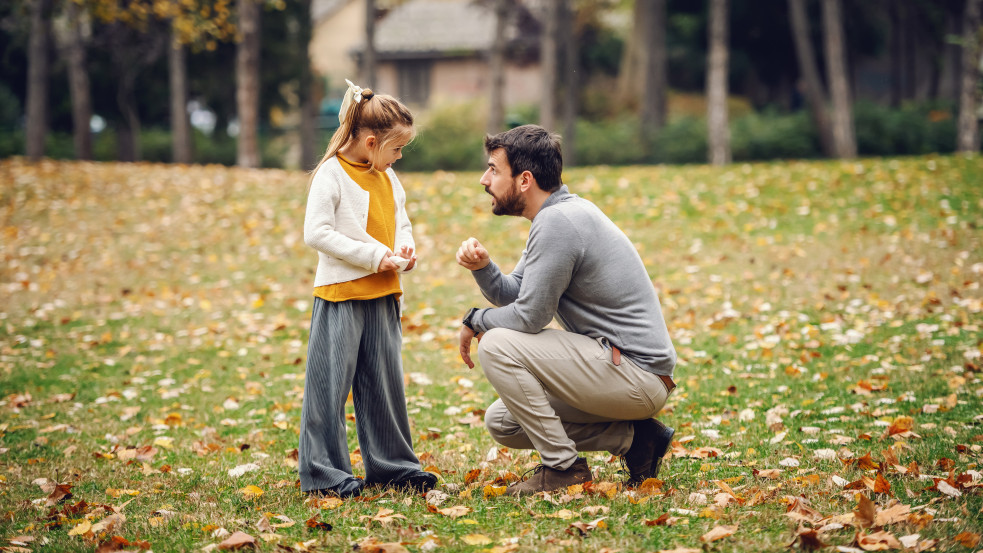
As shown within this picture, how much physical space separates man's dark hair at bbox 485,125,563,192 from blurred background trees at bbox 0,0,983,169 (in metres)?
12.8

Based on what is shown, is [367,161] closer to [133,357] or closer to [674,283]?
[133,357]

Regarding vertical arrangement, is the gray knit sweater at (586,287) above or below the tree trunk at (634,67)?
below

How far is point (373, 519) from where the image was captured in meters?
3.39

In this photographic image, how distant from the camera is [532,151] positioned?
11.6 feet

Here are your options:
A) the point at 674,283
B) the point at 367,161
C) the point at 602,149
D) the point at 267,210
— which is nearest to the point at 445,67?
the point at 602,149

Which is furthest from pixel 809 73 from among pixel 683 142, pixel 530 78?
pixel 530 78

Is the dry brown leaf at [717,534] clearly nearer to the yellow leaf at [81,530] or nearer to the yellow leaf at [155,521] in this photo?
the yellow leaf at [155,521]

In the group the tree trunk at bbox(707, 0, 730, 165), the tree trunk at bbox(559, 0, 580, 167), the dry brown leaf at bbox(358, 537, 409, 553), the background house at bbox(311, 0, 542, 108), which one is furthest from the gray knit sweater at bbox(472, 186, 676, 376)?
the background house at bbox(311, 0, 542, 108)

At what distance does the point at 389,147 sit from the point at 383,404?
1.19 m

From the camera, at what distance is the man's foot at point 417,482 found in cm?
389

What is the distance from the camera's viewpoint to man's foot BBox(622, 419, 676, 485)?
12.4 ft

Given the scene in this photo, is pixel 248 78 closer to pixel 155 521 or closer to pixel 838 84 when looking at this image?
pixel 838 84

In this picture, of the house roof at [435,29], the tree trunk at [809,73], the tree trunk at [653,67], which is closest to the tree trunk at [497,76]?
the tree trunk at [653,67]

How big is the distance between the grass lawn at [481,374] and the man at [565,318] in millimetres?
331
